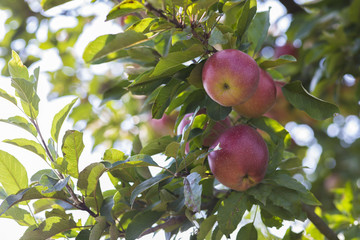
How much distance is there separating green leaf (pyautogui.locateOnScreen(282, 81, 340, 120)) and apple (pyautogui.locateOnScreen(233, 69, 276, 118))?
5 centimetres

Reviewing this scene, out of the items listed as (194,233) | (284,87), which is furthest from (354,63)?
(194,233)

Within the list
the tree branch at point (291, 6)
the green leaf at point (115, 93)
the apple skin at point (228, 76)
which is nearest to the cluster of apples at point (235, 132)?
the apple skin at point (228, 76)

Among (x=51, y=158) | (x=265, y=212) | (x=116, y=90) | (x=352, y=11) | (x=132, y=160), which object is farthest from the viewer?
(x=352, y=11)

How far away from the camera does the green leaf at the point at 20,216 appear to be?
1219 mm

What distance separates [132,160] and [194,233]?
0.35 m

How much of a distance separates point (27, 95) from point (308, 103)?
815mm

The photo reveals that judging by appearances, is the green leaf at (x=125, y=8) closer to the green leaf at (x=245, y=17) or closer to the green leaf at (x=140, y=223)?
the green leaf at (x=245, y=17)

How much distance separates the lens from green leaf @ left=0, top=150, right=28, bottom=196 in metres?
1.22

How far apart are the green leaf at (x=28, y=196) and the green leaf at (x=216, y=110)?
47 centimetres

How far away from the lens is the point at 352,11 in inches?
84.0

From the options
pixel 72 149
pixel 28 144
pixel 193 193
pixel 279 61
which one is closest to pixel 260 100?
pixel 279 61

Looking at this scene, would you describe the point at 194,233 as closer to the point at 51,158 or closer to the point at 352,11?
the point at 51,158

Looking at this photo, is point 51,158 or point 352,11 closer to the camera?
point 51,158

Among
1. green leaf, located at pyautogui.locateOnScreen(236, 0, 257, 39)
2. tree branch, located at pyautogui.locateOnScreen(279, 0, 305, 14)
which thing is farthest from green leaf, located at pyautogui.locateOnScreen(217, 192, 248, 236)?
tree branch, located at pyautogui.locateOnScreen(279, 0, 305, 14)
